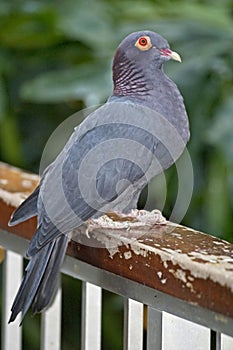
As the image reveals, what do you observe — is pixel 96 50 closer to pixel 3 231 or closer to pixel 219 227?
pixel 219 227

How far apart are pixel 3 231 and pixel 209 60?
2.78ft

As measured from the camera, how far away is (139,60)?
948 mm

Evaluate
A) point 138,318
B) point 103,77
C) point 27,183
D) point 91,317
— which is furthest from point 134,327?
point 103,77

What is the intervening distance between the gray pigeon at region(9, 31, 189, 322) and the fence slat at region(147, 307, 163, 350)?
0.12m

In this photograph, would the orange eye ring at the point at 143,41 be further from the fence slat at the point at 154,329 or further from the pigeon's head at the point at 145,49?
the fence slat at the point at 154,329

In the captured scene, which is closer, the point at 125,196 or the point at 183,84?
the point at 125,196

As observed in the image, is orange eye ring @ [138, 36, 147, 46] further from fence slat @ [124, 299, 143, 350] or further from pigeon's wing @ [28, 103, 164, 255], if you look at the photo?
fence slat @ [124, 299, 143, 350]

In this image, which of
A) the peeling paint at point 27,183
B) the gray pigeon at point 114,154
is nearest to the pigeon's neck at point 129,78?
the gray pigeon at point 114,154

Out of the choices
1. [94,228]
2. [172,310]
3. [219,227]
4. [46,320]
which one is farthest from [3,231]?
[219,227]

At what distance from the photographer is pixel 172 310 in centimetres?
86

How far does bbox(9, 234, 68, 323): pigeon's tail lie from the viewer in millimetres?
928

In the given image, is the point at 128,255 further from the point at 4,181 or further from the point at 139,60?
the point at 4,181

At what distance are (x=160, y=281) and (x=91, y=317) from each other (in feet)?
0.78

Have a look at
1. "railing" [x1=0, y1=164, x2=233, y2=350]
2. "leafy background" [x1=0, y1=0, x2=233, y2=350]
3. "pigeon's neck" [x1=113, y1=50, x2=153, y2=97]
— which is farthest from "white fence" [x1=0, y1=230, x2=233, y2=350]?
"leafy background" [x1=0, y1=0, x2=233, y2=350]
